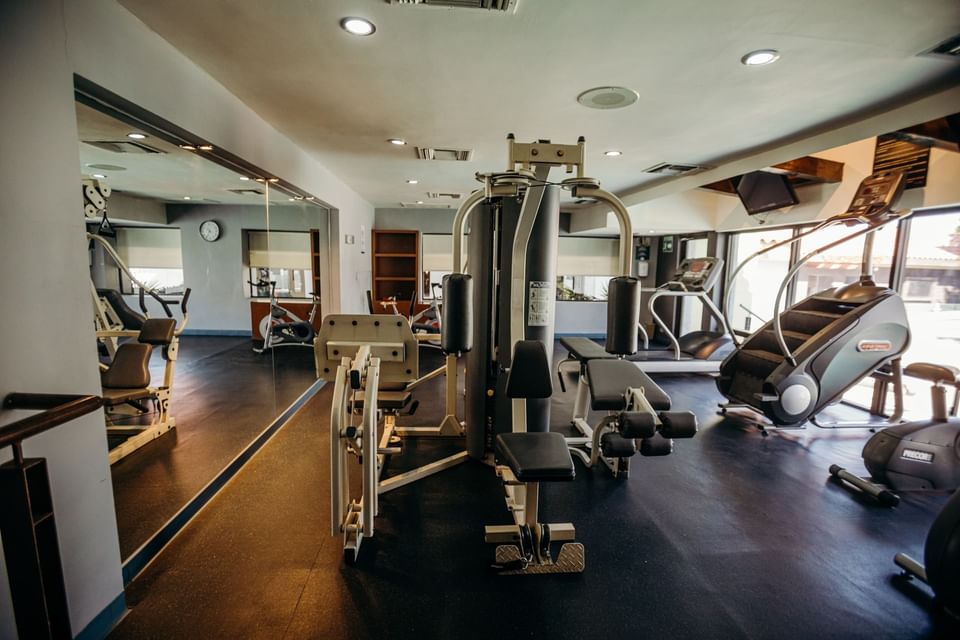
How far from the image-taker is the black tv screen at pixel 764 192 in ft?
15.2

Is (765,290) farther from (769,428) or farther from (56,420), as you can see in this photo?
(56,420)

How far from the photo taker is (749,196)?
16.9 ft

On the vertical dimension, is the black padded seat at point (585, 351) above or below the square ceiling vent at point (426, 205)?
below

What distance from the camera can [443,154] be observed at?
12.9 ft

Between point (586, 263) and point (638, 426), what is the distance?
639cm

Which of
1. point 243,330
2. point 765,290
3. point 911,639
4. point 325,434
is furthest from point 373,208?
point 911,639

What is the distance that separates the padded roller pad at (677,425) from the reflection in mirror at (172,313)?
252cm

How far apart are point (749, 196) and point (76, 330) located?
613 centimetres

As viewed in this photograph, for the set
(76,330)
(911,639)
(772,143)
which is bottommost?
(911,639)

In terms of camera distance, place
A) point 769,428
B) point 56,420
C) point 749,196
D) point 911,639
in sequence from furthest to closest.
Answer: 1. point 749,196
2. point 769,428
3. point 911,639
4. point 56,420

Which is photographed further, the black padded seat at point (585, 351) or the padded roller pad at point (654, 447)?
the black padded seat at point (585, 351)

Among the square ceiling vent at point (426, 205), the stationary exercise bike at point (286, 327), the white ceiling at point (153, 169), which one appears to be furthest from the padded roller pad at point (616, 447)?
the square ceiling vent at point (426, 205)

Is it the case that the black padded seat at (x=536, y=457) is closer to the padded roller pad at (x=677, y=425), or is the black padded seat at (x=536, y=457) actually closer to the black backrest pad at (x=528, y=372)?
the black backrest pad at (x=528, y=372)

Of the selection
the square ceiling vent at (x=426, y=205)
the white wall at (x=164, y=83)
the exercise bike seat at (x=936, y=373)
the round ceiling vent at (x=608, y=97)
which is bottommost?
the exercise bike seat at (x=936, y=373)
